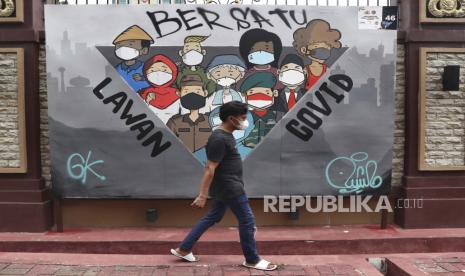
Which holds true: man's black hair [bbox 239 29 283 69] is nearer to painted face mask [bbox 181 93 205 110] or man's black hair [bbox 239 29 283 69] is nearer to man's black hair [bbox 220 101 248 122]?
painted face mask [bbox 181 93 205 110]

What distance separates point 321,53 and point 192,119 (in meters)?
1.80

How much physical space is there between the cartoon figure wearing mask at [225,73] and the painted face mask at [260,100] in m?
0.10

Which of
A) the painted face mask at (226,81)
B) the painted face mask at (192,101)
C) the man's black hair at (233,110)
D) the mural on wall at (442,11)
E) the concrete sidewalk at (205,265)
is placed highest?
the mural on wall at (442,11)

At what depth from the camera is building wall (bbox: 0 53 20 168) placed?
18.8ft

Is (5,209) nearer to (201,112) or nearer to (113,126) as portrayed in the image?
(113,126)

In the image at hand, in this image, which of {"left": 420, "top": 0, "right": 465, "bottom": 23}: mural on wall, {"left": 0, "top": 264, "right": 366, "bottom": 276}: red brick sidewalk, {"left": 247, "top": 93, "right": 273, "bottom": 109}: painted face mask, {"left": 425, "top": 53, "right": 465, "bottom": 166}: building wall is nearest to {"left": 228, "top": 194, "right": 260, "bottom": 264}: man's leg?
{"left": 0, "top": 264, "right": 366, "bottom": 276}: red brick sidewalk

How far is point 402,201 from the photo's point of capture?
6035 millimetres

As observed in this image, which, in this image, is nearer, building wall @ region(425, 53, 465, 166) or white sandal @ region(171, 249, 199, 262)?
white sandal @ region(171, 249, 199, 262)

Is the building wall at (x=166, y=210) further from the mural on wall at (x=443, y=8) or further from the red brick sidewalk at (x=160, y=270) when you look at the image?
the red brick sidewalk at (x=160, y=270)

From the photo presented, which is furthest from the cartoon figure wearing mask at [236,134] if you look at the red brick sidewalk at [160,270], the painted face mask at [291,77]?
the red brick sidewalk at [160,270]

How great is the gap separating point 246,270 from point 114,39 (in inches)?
124

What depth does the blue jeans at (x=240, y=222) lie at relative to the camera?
4.60 meters
